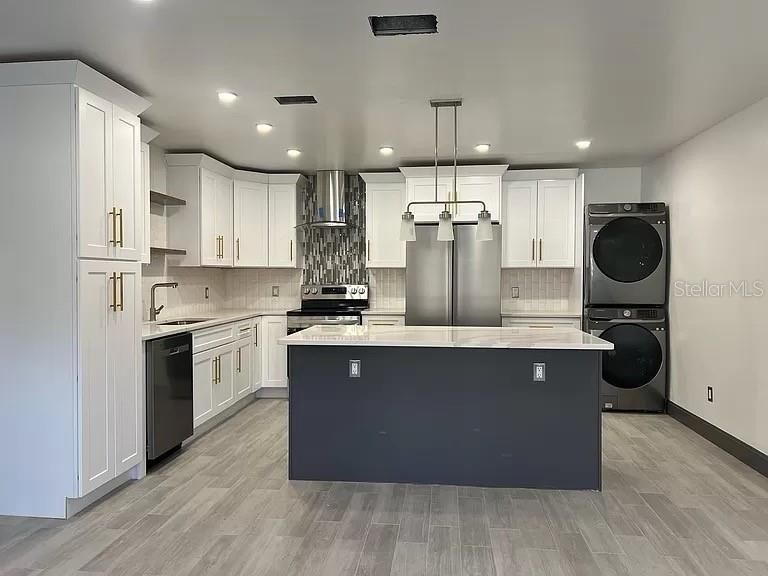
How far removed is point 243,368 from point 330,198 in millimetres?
1953

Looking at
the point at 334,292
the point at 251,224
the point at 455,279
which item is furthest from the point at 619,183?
the point at 251,224

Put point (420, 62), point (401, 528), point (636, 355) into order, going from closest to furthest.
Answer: point (401, 528)
point (420, 62)
point (636, 355)

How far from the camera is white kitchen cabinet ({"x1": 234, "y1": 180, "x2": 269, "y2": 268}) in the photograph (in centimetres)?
600

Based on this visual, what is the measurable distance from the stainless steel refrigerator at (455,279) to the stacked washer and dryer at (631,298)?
3.01 feet

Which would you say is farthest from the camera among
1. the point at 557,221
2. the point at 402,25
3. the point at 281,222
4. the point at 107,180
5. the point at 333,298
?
the point at 333,298

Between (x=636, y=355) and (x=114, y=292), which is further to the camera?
(x=636, y=355)

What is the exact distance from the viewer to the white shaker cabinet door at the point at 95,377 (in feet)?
9.94

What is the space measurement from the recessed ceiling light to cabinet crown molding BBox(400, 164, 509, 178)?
224cm

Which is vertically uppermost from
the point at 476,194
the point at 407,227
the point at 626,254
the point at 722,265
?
the point at 476,194

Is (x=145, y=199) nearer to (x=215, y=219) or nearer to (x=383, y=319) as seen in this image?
(x=215, y=219)

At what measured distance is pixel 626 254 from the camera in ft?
18.0

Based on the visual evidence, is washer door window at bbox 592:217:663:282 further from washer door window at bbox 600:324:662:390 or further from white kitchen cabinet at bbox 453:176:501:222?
white kitchen cabinet at bbox 453:176:501:222

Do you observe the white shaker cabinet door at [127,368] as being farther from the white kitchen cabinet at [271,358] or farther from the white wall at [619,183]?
the white wall at [619,183]

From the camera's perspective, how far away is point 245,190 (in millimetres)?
6062
